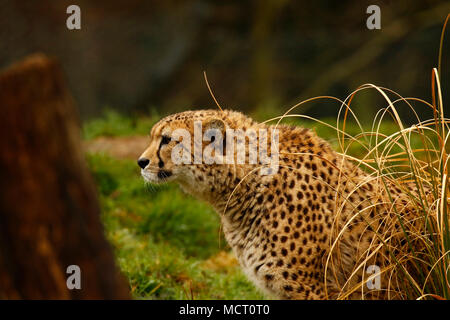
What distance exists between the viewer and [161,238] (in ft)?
17.7

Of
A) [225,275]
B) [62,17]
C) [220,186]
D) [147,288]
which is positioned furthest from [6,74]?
[62,17]

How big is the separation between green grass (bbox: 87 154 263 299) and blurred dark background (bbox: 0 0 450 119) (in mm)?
5318

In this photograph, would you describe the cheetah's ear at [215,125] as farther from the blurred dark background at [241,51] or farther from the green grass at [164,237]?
the blurred dark background at [241,51]

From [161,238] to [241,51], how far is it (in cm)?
851

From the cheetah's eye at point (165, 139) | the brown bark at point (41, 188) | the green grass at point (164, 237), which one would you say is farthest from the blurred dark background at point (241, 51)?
the brown bark at point (41, 188)

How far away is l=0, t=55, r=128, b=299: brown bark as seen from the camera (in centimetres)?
203

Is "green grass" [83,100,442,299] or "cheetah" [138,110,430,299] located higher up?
"cheetah" [138,110,430,299]

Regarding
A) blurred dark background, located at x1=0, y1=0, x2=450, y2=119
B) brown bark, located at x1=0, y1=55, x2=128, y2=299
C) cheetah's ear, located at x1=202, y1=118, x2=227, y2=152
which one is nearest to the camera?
brown bark, located at x1=0, y1=55, x2=128, y2=299

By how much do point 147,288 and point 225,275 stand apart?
2.83ft

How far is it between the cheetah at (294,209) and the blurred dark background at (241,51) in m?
7.77

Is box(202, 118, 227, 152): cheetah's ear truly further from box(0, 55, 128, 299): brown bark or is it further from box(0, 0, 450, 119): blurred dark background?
box(0, 0, 450, 119): blurred dark background

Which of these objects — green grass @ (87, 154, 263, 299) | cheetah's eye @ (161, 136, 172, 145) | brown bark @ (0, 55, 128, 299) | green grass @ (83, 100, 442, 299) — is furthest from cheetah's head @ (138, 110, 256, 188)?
brown bark @ (0, 55, 128, 299)
